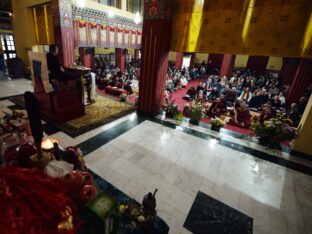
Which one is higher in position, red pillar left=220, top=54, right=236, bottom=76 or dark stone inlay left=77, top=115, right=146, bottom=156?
red pillar left=220, top=54, right=236, bottom=76

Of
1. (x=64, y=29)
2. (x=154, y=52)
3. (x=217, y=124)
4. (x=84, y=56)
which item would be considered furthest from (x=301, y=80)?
(x=84, y=56)

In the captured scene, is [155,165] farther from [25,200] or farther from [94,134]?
[25,200]

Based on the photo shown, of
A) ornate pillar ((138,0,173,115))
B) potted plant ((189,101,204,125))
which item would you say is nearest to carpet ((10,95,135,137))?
ornate pillar ((138,0,173,115))

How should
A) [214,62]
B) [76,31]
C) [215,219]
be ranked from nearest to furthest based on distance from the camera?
[215,219] → [76,31] → [214,62]

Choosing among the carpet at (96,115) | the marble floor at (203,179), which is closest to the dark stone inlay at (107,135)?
the marble floor at (203,179)

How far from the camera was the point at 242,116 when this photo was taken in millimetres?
5293

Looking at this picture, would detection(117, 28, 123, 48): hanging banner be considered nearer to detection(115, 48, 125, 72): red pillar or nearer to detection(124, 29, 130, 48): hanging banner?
detection(124, 29, 130, 48): hanging banner

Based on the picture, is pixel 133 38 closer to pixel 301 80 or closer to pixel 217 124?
pixel 217 124

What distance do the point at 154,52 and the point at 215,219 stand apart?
392 centimetres

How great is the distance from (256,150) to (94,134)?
3.56 m

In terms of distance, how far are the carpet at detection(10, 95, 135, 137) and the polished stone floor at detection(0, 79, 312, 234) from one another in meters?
0.25

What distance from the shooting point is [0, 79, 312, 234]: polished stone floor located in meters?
2.27

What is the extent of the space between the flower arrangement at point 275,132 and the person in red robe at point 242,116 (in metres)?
1.22

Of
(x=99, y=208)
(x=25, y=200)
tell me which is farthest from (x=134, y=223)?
(x=25, y=200)
